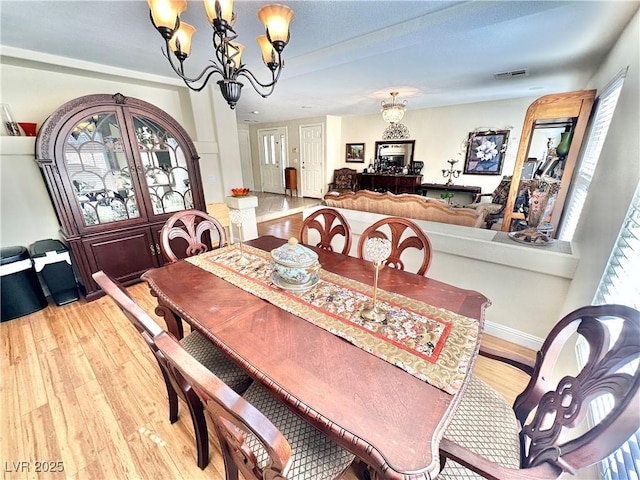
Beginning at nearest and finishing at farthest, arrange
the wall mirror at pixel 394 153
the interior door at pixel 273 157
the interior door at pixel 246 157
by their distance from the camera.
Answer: the wall mirror at pixel 394 153
the interior door at pixel 273 157
the interior door at pixel 246 157

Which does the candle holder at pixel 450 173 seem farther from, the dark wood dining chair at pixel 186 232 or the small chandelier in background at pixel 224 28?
the dark wood dining chair at pixel 186 232

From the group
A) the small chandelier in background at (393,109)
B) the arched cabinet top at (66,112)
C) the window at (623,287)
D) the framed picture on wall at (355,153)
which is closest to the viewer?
the window at (623,287)

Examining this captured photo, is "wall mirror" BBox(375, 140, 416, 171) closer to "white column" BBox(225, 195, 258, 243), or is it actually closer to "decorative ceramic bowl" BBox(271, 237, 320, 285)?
"white column" BBox(225, 195, 258, 243)

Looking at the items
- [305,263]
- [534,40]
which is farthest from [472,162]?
[305,263]

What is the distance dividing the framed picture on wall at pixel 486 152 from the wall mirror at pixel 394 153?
4.10ft

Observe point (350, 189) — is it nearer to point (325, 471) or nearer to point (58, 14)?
point (58, 14)

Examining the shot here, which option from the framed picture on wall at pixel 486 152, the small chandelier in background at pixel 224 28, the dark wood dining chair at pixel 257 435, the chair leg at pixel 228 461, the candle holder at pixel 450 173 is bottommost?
the chair leg at pixel 228 461

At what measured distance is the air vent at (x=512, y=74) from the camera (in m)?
2.97

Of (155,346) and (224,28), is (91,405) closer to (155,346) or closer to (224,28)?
(155,346)

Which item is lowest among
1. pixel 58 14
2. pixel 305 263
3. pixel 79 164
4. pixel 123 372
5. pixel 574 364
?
pixel 123 372

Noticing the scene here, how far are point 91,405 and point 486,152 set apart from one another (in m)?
6.70

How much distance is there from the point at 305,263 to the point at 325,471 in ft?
2.54

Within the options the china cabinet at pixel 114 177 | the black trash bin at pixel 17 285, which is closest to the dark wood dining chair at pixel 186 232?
the china cabinet at pixel 114 177

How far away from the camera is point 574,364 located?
128 centimetres
